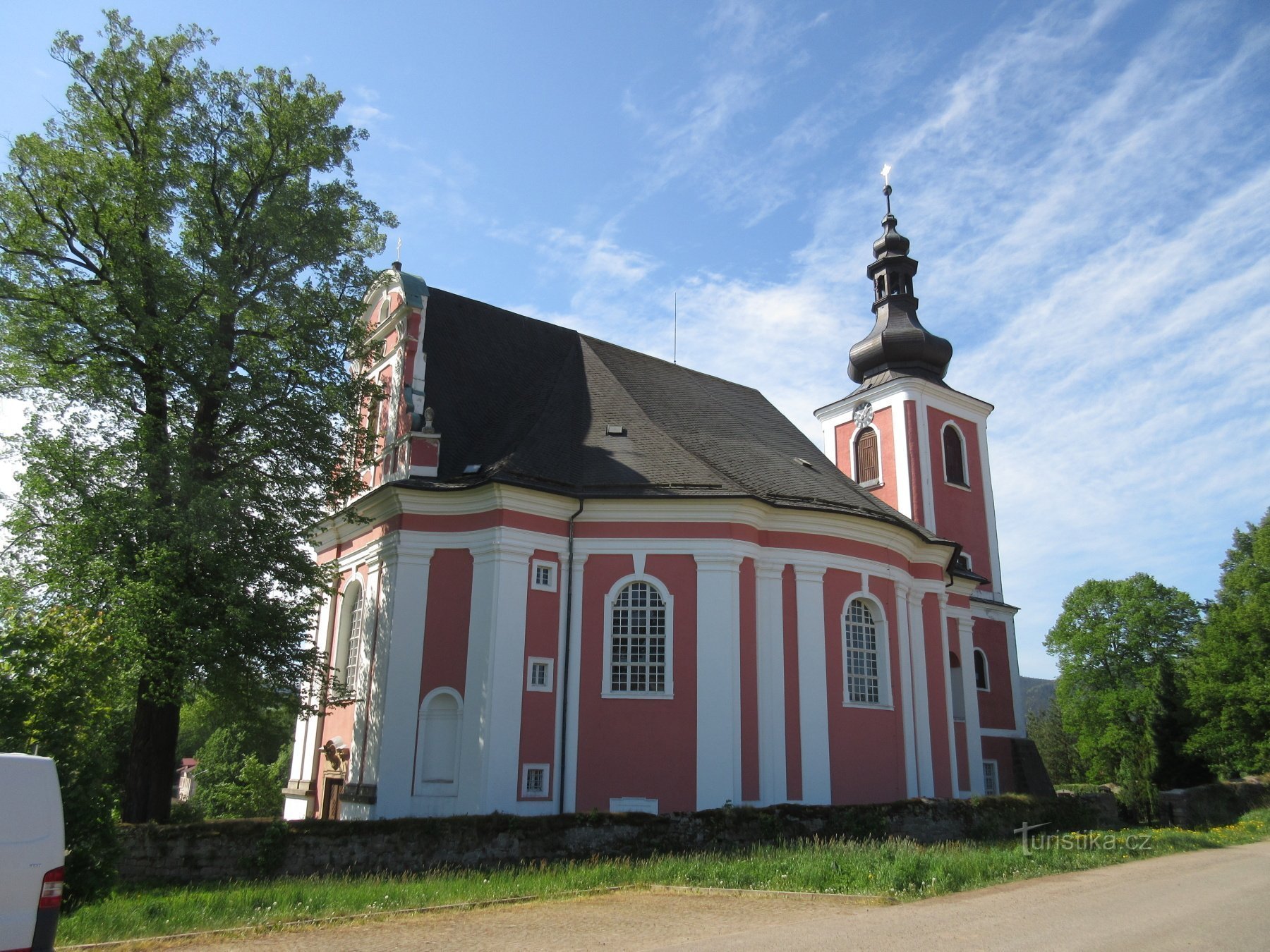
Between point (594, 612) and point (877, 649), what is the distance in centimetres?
675

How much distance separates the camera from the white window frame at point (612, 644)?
61.7 feet

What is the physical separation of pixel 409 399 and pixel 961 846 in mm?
14000

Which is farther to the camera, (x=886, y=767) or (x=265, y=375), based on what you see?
(x=886, y=767)

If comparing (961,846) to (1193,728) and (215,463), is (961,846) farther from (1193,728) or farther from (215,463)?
(1193,728)

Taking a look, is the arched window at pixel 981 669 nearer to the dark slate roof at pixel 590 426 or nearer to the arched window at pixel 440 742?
the dark slate roof at pixel 590 426

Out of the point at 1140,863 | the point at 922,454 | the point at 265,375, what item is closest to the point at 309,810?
the point at 265,375

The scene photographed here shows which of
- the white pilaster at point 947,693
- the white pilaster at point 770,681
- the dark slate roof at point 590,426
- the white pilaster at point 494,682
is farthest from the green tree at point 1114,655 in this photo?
the white pilaster at point 494,682

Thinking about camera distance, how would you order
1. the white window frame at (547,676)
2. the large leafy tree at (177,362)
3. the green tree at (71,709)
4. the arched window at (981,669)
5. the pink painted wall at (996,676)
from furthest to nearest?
1. the arched window at (981,669)
2. the pink painted wall at (996,676)
3. the white window frame at (547,676)
4. the large leafy tree at (177,362)
5. the green tree at (71,709)

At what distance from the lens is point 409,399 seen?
20.8 metres

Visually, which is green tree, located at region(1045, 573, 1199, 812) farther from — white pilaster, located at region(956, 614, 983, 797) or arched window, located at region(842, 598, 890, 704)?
arched window, located at region(842, 598, 890, 704)

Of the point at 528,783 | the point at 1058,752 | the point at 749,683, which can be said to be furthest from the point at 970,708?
the point at 1058,752

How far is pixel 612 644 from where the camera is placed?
760 inches

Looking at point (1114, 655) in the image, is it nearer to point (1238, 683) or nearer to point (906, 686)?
point (1238, 683)

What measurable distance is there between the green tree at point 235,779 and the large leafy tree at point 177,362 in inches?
724
